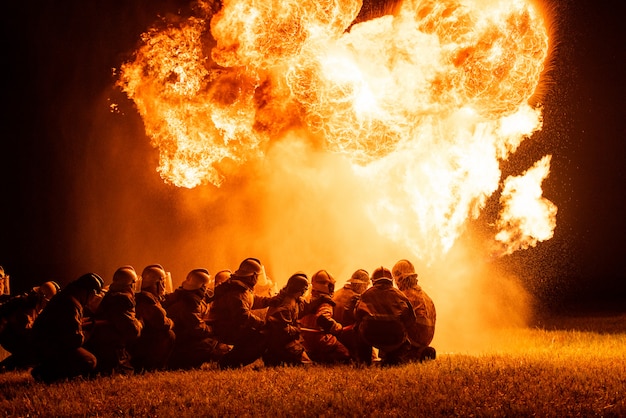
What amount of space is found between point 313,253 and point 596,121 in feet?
66.4

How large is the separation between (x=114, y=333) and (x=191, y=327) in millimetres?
1383

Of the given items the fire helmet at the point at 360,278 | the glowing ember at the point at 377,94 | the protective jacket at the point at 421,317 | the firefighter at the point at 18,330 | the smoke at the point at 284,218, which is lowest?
the firefighter at the point at 18,330

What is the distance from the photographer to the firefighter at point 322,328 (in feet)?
34.9

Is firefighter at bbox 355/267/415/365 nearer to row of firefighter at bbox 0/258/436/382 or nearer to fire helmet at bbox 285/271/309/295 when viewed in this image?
row of firefighter at bbox 0/258/436/382

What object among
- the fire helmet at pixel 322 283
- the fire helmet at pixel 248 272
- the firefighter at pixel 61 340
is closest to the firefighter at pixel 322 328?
the fire helmet at pixel 322 283

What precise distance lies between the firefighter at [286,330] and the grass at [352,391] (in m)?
0.39

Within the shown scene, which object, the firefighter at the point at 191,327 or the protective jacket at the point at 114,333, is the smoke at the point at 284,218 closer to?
the firefighter at the point at 191,327

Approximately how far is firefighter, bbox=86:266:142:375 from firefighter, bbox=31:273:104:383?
343 millimetres

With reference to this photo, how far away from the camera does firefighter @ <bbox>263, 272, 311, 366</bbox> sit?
409 inches

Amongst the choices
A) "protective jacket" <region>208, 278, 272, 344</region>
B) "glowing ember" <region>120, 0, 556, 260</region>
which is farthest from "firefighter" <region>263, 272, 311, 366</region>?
"glowing ember" <region>120, 0, 556, 260</region>

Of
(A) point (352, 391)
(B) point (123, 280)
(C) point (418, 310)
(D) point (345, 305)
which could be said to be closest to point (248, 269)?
(D) point (345, 305)

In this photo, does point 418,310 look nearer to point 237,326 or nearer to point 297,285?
point 297,285

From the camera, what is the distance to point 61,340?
896 centimetres

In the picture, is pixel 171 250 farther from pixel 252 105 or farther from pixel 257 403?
pixel 257 403
